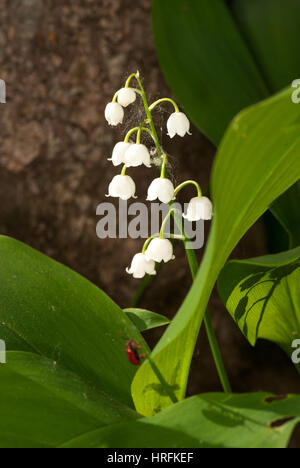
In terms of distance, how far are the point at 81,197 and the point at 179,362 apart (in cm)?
79

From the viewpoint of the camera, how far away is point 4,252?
78cm

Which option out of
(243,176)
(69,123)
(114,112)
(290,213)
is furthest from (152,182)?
(69,123)

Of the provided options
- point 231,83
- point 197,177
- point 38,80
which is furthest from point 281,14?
point 38,80

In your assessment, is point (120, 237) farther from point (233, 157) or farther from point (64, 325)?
point (233, 157)

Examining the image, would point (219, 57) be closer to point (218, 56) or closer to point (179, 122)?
point (218, 56)

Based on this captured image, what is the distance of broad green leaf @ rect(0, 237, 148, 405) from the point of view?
752mm

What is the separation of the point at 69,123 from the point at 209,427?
1020mm

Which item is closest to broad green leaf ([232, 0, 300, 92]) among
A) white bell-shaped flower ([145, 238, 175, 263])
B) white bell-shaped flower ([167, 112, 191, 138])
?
white bell-shaped flower ([167, 112, 191, 138])

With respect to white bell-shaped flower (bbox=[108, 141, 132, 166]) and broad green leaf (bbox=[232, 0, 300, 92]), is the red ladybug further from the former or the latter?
broad green leaf (bbox=[232, 0, 300, 92])

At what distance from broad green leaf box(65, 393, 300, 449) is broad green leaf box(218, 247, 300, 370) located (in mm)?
185

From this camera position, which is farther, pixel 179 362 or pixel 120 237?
pixel 120 237

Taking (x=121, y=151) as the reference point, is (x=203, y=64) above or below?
above

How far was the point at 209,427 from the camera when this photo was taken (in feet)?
1.83
